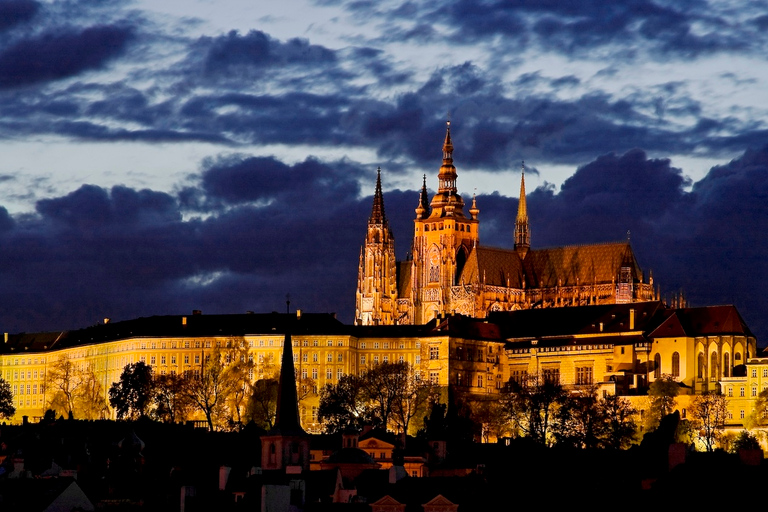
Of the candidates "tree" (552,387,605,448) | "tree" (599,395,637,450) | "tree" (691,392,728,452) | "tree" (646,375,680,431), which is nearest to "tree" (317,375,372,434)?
"tree" (552,387,605,448)

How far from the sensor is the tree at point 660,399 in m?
190

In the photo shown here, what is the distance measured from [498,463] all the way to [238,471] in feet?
46.9

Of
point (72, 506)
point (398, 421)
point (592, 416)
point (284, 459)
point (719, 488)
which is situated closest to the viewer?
point (719, 488)

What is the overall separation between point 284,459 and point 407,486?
14690 mm

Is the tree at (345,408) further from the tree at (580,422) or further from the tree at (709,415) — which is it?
the tree at (709,415)

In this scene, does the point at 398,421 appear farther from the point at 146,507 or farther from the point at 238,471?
the point at 146,507

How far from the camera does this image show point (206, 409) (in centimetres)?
19850

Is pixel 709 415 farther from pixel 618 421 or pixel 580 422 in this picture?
pixel 580 422

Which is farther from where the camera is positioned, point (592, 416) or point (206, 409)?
point (206, 409)

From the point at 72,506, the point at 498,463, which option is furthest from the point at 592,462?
the point at 72,506

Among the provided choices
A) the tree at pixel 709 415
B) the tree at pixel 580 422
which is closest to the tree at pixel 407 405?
the tree at pixel 580 422

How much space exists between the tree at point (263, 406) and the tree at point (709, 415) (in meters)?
36.3

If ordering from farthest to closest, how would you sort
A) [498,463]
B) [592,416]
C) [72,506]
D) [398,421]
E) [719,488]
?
[398,421], [592,416], [498,463], [72,506], [719,488]

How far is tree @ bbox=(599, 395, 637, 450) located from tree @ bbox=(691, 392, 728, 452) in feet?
17.9
